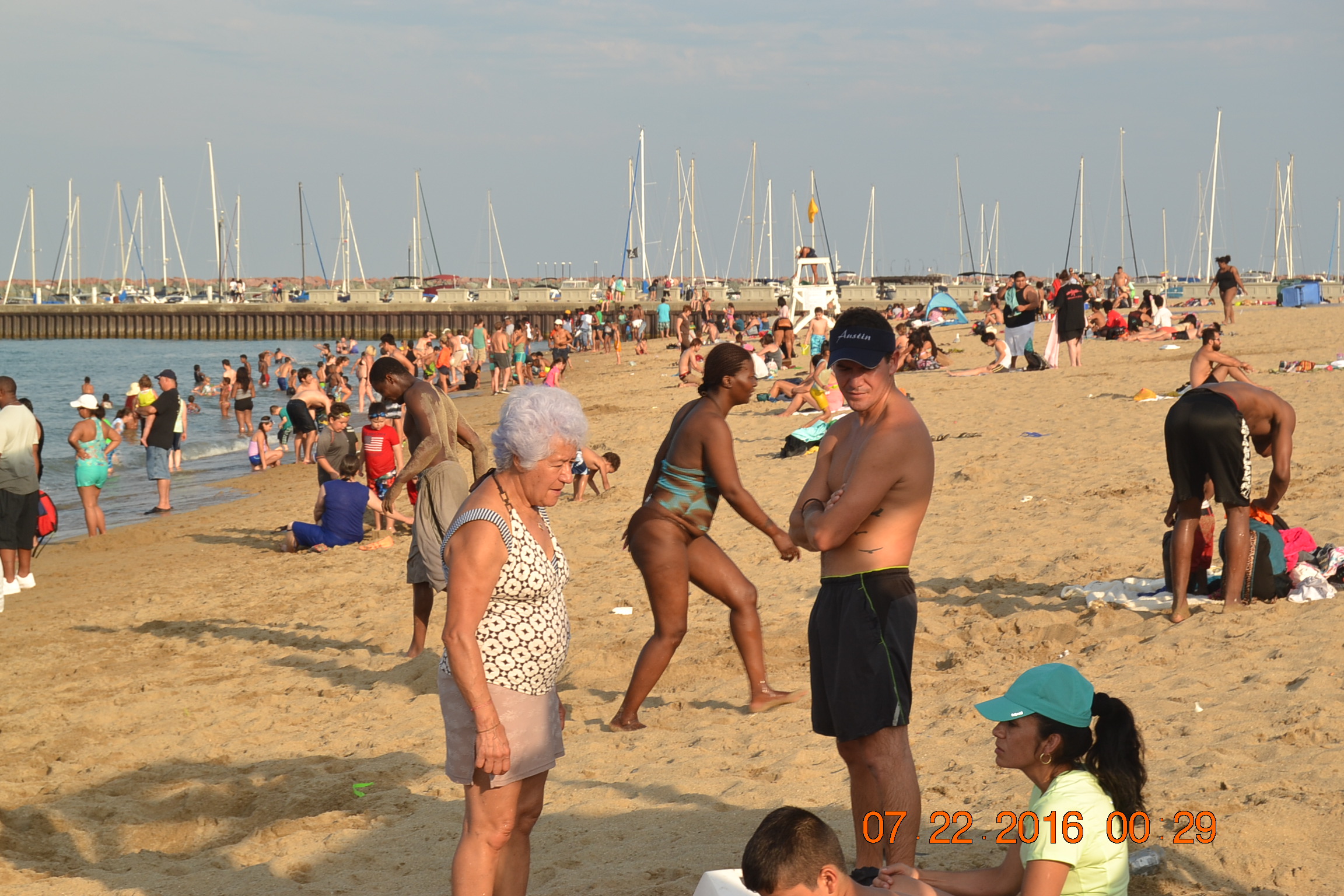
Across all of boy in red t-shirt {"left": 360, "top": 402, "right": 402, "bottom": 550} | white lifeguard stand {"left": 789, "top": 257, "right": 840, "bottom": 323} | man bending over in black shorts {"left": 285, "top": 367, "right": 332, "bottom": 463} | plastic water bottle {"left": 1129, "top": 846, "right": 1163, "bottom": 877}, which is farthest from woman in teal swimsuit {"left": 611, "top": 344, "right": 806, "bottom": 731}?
white lifeguard stand {"left": 789, "top": 257, "right": 840, "bottom": 323}

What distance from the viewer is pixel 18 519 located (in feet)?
32.0

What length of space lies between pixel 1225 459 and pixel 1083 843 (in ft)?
12.9

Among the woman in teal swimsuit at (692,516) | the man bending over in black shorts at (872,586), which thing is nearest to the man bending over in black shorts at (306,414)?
the woman in teal swimsuit at (692,516)

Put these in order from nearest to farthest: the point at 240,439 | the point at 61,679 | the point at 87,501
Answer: the point at 61,679, the point at 87,501, the point at 240,439

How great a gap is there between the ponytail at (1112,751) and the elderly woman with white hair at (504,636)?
55.5 inches

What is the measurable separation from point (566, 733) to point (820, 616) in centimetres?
257

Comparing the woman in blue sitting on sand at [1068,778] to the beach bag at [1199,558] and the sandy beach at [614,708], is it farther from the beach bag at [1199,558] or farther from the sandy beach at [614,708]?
the beach bag at [1199,558]

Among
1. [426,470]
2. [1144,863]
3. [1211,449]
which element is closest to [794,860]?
[1144,863]

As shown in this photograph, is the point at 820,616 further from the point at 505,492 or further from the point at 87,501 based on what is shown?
the point at 87,501

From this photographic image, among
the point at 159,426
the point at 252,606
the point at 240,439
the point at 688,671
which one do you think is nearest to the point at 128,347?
the point at 240,439

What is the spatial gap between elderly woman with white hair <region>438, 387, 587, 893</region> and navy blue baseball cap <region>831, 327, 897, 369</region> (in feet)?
2.87

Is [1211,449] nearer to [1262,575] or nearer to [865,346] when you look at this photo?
[1262,575]

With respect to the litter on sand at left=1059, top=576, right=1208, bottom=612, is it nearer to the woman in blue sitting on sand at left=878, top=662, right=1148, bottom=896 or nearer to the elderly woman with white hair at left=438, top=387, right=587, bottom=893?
the woman in blue sitting on sand at left=878, top=662, right=1148, bottom=896

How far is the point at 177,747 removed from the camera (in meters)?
6.04
